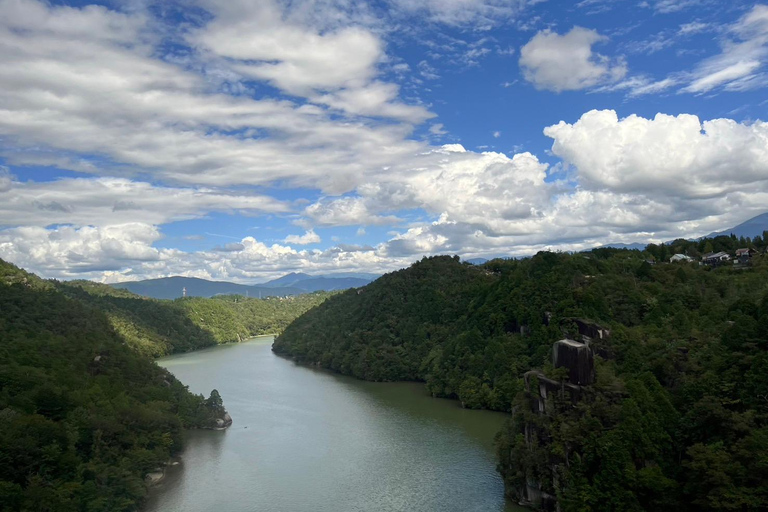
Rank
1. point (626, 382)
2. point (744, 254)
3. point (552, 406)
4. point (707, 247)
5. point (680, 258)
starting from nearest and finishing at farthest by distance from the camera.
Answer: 1. point (626, 382)
2. point (552, 406)
3. point (744, 254)
4. point (680, 258)
5. point (707, 247)

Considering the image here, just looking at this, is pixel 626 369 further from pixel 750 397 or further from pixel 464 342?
pixel 464 342

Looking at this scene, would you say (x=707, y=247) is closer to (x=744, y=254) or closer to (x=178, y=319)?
(x=744, y=254)

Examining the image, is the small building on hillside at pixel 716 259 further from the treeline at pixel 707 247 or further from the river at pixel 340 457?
the river at pixel 340 457

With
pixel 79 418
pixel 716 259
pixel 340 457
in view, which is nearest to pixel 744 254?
pixel 716 259

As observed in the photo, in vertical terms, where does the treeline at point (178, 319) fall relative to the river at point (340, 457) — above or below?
above

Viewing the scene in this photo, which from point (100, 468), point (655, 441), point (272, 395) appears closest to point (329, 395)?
point (272, 395)

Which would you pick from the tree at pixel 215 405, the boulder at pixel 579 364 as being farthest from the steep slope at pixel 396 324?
the boulder at pixel 579 364

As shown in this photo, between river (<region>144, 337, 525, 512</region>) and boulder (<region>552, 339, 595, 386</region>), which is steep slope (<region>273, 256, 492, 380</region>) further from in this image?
boulder (<region>552, 339, 595, 386</region>)
